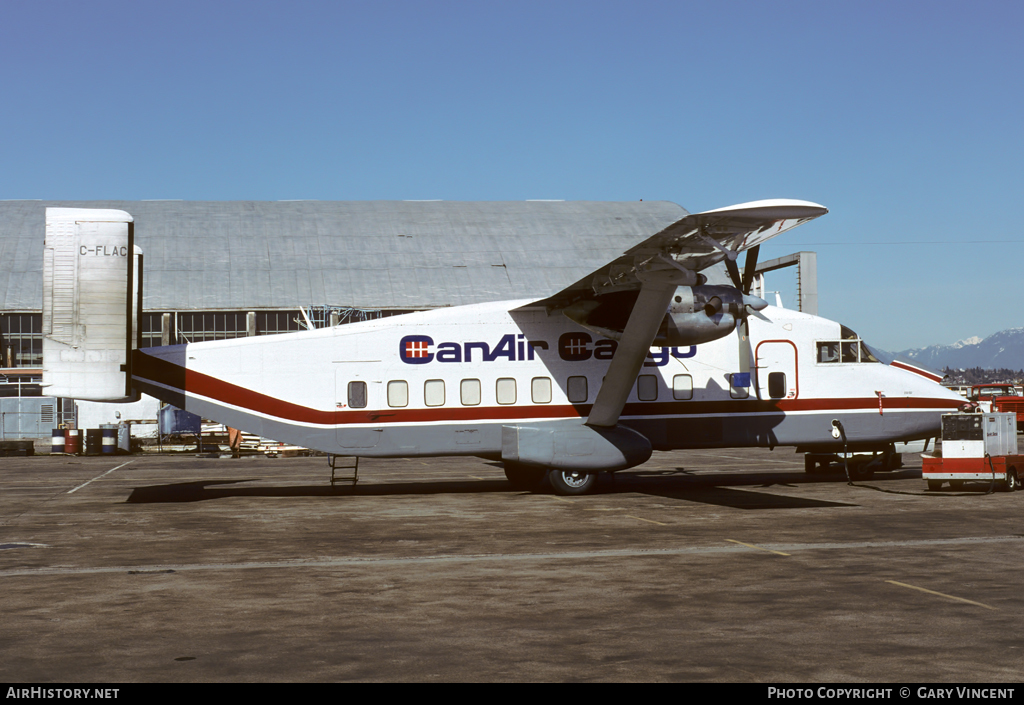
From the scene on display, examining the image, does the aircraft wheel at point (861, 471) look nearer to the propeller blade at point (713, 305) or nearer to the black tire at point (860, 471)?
the black tire at point (860, 471)

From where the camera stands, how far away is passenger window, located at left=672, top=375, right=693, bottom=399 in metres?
22.7

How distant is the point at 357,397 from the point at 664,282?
315 inches

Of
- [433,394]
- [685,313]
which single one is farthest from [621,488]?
[433,394]

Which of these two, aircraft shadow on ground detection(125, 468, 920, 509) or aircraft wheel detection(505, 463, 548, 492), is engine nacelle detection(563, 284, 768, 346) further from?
aircraft wheel detection(505, 463, 548, 492)

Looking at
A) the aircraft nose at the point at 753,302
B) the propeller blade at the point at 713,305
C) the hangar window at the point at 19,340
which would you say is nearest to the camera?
the propeller blade at the point at 713,305

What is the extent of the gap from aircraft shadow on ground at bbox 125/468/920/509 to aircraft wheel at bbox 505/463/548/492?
261 millimetres

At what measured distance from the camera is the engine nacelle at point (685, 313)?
67.7 ft

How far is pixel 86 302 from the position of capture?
20.0 meters

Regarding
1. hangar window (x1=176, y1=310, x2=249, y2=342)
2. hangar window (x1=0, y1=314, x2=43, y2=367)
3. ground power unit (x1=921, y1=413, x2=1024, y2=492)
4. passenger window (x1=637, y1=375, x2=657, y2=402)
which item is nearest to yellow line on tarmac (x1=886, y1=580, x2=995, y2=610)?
ground power unit (x1=921, y1=413, x2=1024, y2=492)

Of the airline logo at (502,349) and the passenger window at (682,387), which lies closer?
the airline logo at (502,349)

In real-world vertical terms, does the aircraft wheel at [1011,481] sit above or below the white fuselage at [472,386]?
below

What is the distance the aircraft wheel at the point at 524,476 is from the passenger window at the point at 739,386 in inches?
203

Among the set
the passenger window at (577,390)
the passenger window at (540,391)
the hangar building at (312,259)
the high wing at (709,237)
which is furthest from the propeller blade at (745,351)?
the hangar building at (312,259)

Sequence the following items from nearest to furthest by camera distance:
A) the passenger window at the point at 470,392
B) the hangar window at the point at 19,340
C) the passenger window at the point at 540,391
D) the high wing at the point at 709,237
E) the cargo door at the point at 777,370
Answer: the high wing at the point at 709,237, the passenger window at the point at 470,392, the passenger window at the point at 540,391, the cargo door at the point at 777,370, the hangar window at the point at 19,340
